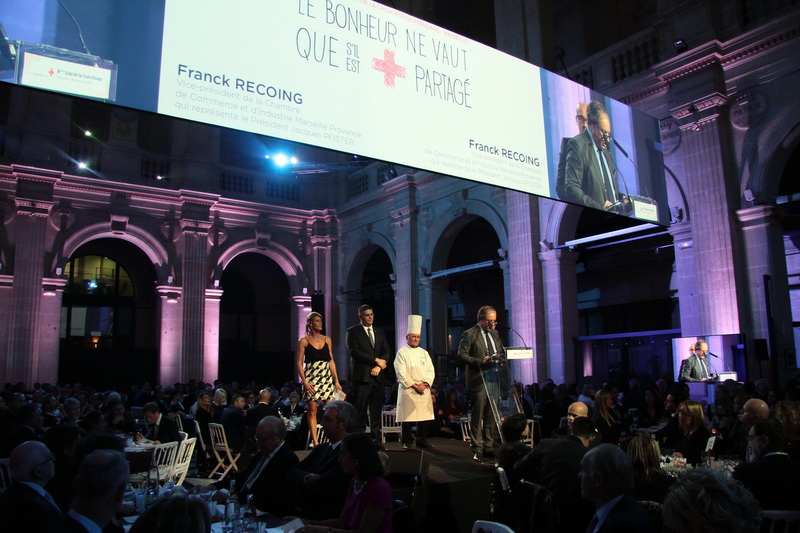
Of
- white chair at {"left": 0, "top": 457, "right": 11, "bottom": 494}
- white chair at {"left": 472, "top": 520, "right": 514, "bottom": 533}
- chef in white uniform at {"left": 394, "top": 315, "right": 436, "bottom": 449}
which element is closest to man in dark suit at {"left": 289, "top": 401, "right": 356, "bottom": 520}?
white chair at {"left": 472, "top": 520, "right": 514, "bottom": 533}

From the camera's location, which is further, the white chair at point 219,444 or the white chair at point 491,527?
the white chair at point 219,444

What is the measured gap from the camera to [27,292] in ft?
47.7

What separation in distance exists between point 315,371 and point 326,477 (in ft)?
9.09

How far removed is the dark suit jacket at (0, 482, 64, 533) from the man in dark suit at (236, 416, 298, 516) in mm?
1281

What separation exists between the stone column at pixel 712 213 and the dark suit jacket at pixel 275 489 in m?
7.73

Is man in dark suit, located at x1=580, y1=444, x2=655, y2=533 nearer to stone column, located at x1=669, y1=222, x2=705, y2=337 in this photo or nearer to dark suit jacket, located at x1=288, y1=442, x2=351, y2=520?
dark suit jacket, located at x1=288, y1=442, x2=351, y2=520

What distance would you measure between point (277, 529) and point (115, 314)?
16.7 metres

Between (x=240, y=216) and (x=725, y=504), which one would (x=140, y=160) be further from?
(x=725, y=504)

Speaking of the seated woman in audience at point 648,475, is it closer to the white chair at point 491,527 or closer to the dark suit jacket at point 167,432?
the white chair at point 491,527

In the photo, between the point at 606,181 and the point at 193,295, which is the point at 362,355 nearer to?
the point at 606,181

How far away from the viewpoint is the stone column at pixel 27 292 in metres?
14.1

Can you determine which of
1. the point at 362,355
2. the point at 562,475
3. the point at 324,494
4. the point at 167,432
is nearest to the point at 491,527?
the point at 562,475

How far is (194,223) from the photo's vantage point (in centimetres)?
1695

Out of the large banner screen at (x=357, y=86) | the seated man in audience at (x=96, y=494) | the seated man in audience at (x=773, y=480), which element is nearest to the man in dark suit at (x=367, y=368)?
the large banner screen at (x=357, y=86)
